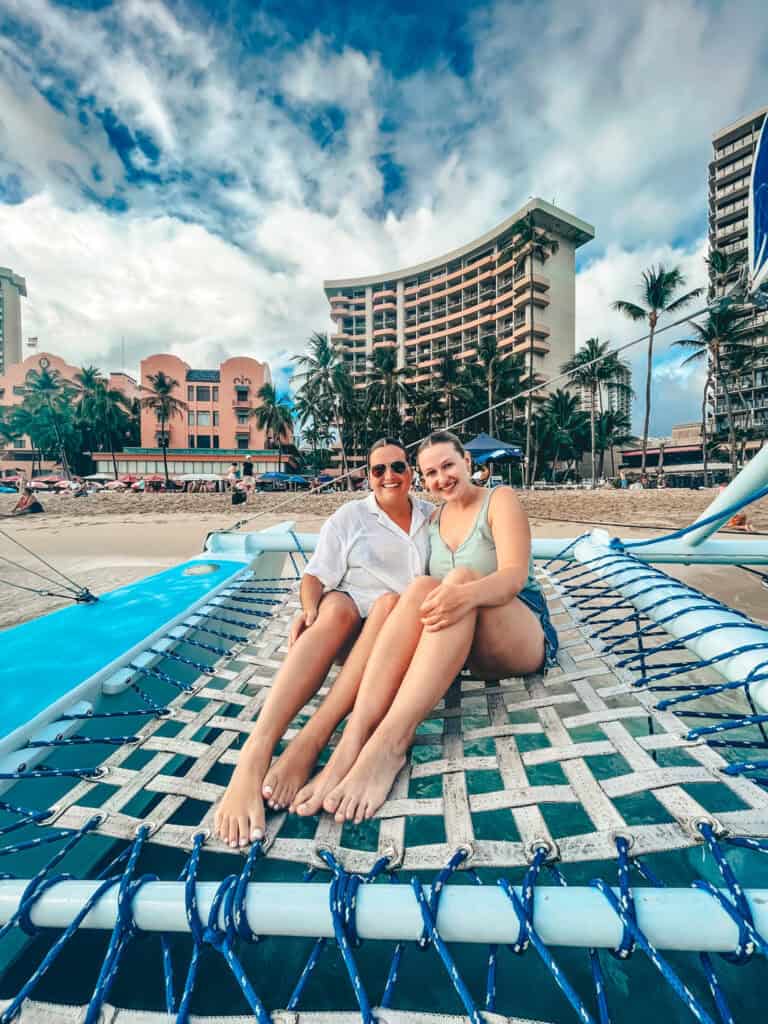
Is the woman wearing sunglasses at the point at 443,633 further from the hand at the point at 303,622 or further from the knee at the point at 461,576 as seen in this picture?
the hand at the point at 303,622

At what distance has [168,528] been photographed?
419 inches

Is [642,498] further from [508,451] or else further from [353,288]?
[353,288]

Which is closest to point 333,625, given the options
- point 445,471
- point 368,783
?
point 368,783

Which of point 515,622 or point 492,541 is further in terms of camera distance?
point 492,541

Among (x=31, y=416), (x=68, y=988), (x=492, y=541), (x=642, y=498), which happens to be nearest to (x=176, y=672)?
(x=68, y=988)

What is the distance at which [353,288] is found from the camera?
52.8 meters

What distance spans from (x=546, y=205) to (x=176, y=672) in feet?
167

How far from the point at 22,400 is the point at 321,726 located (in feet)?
160

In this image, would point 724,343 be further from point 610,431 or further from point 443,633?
point 443,633

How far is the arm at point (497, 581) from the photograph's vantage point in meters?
1.32

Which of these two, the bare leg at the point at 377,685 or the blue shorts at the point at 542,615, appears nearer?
the bare leg at the point at 377,685

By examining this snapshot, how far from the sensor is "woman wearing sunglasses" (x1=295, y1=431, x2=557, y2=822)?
1203 mm

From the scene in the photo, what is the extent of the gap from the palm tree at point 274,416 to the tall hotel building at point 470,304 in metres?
7.10

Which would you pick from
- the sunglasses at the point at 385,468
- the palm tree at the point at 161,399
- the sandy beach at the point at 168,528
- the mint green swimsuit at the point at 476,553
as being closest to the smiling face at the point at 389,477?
the sunglasses at the point at 385,468
